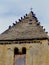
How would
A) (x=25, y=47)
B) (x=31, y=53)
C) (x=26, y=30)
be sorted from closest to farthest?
(x=31, y=53) < (x=25, y=47) < (x=26, y=30)

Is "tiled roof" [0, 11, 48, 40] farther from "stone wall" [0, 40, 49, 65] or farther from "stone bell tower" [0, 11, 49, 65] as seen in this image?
"stone wall" [0, 40, 49, 65]

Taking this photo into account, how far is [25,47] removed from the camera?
1230 inches

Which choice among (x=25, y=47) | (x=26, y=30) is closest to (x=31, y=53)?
(x=25, y=47)

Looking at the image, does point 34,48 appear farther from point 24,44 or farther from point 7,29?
point 7,29

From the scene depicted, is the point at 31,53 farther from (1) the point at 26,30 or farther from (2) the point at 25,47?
(1) the point at 26,30

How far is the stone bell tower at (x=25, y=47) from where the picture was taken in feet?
101

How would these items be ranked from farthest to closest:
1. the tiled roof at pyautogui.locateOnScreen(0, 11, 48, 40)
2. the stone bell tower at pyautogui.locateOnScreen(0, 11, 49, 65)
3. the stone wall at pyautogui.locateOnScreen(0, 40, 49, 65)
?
1. the tiled roof at pyautogui.locateOnScreen(0, 11, 48, 40)
2. the stone bell tower at pyautogui.locateOnScreen(0, 11, 49, 65)
3. the stone wall at pyautogui.locateOnScreen(0, 40, 49, 65)

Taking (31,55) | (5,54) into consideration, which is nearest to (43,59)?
(31,55)

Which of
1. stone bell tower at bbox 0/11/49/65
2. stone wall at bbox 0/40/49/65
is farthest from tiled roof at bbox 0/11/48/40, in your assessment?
stone wall at bbox 0/40/49/65

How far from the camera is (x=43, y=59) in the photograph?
3041 cm

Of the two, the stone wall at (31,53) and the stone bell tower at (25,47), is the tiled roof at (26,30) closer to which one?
the stone bell tower at (25,47)

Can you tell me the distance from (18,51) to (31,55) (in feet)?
4.14

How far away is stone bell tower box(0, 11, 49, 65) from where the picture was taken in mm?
30672

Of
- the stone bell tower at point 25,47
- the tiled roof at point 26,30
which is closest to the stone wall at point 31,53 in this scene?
the stone bell tower at point 25,47
